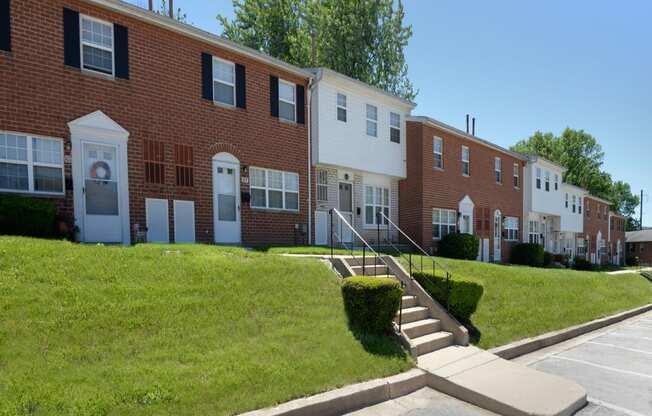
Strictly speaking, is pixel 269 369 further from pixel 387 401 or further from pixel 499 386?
pixel 499 386

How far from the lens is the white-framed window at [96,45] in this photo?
9.91 m

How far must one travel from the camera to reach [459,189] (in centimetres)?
2050

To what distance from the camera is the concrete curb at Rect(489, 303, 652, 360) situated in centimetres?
742

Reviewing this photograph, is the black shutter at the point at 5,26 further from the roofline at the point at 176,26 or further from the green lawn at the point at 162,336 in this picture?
the green lawn at the point at 162,336

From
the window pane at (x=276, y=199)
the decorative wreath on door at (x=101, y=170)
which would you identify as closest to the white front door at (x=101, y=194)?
the decorative wreath on door at (x=101, y=170)

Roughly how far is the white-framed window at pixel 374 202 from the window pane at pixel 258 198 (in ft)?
17.1

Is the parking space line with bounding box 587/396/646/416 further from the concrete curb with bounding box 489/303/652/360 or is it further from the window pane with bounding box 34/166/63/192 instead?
the window pane with bounding box 34/166/63/192

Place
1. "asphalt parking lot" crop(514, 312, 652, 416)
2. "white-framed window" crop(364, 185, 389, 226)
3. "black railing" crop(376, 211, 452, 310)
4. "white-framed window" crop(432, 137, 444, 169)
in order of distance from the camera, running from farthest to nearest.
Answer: "white-framed window" crop(432, 137, 444, 169) → "white-framed window" crop(364, 185, 389, 226) → "black railing" crop(376, 211, 452, 310) → "asphalt parking lot" crop(514, 312, 652, 416)

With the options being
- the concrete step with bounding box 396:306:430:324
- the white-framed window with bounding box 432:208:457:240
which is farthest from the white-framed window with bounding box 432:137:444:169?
the concrete step with bounding box 396:306:430:324

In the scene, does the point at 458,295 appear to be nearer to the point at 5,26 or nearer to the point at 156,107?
the point at 156,107

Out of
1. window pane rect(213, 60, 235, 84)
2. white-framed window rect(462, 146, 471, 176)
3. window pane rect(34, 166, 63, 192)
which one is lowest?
window pane rect(34, 166, 63, 192)

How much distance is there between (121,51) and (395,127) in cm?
1134

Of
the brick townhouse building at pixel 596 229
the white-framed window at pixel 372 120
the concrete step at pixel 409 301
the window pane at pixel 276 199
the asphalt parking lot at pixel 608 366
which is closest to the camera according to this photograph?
the asphalt parking lot at pixel 608 366

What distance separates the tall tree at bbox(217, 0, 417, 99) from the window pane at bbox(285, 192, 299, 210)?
54.5ft
